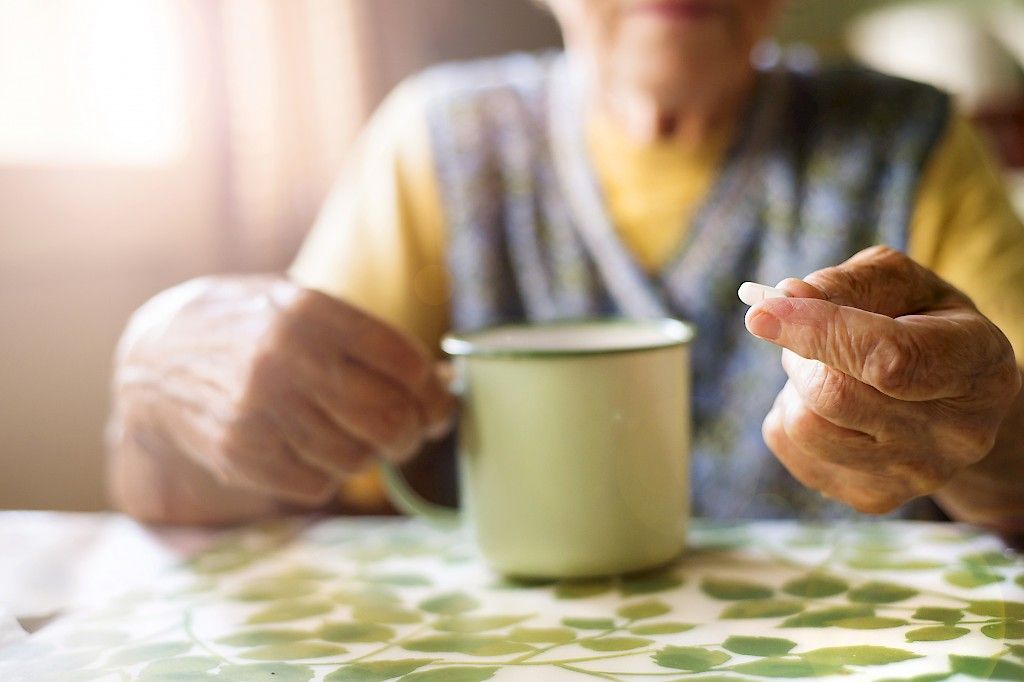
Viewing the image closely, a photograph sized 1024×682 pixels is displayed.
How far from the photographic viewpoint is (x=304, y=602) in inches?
19.5

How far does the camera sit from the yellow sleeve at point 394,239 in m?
0.91

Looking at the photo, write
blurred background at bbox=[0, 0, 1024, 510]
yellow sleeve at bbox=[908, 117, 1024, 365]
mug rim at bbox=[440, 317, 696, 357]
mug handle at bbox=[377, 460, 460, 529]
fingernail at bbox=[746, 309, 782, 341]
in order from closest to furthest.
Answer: fingernail at bbox=[746, 309, 782, 341] < mug rim at bbox=[440, 317, 696, 357] < mug handle at bbox=[377, 460, 460, 529] < yellow sleeve at bbox=[908, 117, 1024, 365] < blurred background at bbox=[0, 0, 1024, 510]

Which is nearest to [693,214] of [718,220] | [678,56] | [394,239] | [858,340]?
[718,220]

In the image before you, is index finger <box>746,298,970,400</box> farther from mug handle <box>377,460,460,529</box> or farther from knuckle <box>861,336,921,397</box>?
mug handle <box>377,460,460,529</box>

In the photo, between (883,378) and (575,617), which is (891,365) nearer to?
(883,378)

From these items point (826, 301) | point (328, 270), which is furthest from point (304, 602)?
point (328, 270)

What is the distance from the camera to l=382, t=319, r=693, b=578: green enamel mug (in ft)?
1.55

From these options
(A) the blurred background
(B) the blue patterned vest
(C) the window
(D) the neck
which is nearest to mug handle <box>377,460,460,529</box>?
(B) the blue patterned vest

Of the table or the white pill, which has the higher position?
the white pill

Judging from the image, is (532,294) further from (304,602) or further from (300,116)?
(300,116)

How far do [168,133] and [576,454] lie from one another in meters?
1.34

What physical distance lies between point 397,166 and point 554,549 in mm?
551

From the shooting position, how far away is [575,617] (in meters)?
0.45

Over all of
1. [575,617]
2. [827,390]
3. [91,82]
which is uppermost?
[91,82]
